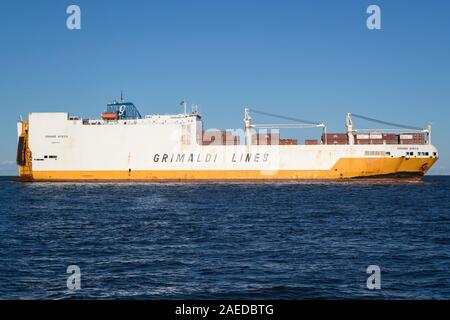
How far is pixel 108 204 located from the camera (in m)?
34.1

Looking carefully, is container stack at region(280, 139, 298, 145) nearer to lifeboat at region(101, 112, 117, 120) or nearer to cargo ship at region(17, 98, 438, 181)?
cargo ship at region(17, 98, 438, 181)

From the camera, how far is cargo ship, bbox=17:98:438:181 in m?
58.4

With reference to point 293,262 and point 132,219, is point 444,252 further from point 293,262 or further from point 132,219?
point 132,219

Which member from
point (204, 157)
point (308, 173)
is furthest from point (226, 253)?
point (308, 173)

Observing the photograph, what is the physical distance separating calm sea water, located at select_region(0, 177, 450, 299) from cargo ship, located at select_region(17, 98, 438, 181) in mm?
29219

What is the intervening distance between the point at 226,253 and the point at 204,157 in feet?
145

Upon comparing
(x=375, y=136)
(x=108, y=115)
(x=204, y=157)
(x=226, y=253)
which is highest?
(x=108, y=115)

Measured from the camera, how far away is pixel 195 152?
60188 millimetres

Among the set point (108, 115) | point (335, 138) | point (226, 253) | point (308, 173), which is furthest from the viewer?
point (108, 115)

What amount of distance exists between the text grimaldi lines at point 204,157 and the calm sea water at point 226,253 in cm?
2992

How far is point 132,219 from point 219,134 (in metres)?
36.7

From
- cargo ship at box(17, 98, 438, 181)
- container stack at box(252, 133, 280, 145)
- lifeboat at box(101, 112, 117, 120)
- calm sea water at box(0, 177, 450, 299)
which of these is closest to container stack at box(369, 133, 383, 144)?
cargo ship at box(17, 98, 438, 181)

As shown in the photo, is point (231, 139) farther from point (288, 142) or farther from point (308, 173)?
point (308, 173)

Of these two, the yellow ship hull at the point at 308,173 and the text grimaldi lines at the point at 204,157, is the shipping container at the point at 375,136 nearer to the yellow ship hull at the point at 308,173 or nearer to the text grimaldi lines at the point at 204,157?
the yellow ship hull at the point at 308,173
